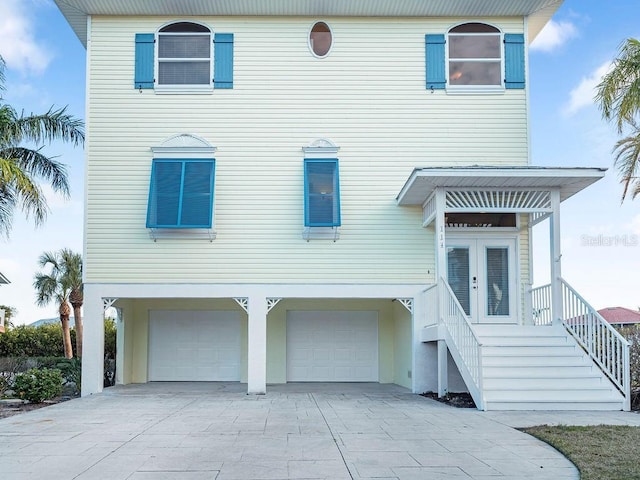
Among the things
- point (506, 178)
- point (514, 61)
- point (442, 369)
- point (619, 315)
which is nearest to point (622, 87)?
point (514, 61)

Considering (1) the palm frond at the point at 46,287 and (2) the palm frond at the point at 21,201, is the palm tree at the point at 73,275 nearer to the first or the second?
(1) the palm frond at the point at 46,287

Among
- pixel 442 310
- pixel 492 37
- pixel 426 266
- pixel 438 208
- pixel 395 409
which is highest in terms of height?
pixel 492 37

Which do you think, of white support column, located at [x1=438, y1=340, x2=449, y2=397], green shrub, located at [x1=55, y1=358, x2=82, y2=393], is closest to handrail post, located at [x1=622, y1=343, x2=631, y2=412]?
white support column, located at [x1=438, y1=340, x2=449, y2=397]

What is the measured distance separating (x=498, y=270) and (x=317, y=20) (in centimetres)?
609

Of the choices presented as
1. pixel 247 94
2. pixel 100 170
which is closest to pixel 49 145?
pixel 100 170

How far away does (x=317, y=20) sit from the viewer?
44.6ft

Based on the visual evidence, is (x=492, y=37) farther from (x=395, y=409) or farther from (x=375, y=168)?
(x=395, y=409)

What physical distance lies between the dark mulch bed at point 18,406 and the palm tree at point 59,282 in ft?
38.1

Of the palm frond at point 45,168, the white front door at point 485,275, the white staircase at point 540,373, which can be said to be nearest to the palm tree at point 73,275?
the palm frond at point 45,168

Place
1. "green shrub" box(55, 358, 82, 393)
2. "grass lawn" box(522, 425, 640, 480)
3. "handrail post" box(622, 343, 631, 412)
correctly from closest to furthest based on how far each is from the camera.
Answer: "grass lawn" box(522, 425, 640, 480) → "handrail post" box(622, 343, 631, 412) → "green shrub" box(55, 358, 82, 393)

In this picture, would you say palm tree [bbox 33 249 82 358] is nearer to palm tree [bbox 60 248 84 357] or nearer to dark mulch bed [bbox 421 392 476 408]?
palm tree [bbox 60 248 84 357]

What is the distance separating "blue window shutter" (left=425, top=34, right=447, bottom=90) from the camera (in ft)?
44.5

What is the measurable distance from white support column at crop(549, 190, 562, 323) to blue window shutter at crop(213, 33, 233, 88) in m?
6.53

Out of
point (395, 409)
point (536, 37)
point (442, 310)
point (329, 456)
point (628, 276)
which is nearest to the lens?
point (329, 456)
